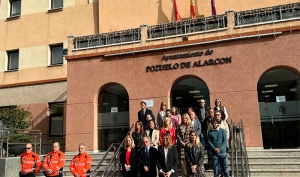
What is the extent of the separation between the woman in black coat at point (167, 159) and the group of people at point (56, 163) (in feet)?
6.21

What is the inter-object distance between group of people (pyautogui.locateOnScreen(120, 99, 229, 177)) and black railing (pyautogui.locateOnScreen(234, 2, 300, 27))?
4.81 meters

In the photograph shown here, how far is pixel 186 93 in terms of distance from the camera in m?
13.4

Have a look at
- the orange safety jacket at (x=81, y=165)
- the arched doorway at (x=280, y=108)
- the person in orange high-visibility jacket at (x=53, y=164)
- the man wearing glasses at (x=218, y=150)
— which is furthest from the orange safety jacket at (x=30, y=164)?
the arched doorway at (x=280, y=108)

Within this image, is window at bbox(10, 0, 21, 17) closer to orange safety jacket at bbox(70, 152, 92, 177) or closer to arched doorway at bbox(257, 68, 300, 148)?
orange safety jacket at bbox(70, 152, 92, 177)

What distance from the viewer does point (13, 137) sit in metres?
14.6

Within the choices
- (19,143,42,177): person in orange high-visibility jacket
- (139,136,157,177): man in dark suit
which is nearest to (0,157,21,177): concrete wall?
(19,143,42,177): person in orange high-visibility jacket

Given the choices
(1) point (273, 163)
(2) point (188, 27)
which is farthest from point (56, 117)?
(1) point (273, 163)

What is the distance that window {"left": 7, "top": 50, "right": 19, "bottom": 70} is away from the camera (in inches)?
780

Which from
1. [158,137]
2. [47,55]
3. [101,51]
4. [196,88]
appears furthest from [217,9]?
[47,55]

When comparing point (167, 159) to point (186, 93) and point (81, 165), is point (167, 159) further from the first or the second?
point (186, 93)

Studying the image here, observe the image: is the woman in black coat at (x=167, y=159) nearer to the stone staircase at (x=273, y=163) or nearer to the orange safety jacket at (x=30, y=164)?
the stone staircase at (x=273, y=163)

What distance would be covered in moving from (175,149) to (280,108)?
253 inches

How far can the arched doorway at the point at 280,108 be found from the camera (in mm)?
11828

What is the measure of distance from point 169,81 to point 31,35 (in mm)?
10868
